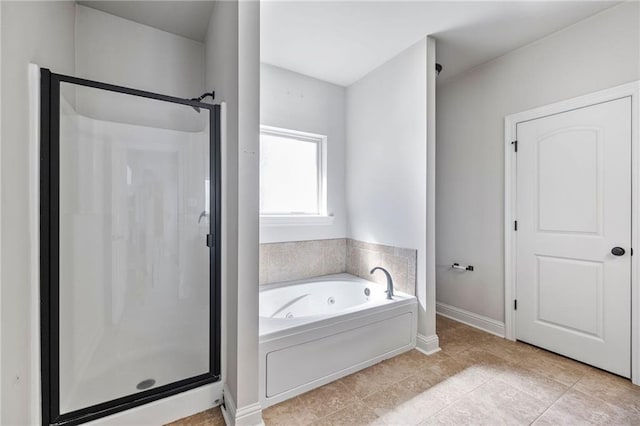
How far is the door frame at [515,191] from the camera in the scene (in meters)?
1.87

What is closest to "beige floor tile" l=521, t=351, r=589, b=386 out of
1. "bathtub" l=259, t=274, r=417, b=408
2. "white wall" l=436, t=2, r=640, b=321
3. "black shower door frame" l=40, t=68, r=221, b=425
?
"white wall" l=436, t=2, r=640, b=321

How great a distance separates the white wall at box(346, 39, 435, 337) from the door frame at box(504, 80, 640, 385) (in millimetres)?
809

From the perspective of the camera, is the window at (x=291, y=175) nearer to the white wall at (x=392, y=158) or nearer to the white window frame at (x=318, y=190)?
the white window frame at (x=318, y=190)

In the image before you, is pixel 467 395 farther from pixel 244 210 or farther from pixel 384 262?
pixel 244 210

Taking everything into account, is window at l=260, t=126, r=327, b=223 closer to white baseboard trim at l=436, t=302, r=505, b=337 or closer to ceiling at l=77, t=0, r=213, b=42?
ceiling at l=77, t=0, r=213, b=42

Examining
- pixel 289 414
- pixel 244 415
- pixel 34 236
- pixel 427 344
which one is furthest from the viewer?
pixel 427 344

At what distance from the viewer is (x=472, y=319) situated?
9.33ft

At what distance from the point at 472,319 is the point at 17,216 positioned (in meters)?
3.40

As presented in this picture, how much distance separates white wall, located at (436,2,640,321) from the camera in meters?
2.00

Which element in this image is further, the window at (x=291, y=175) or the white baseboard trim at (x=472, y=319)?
the window at (x=291, y=175)

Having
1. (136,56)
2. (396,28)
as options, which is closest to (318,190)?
(396,28)

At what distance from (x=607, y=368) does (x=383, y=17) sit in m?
2.99

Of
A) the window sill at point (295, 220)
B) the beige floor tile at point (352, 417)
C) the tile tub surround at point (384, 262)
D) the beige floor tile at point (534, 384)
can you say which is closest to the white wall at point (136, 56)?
the window sill at point (295, 220)

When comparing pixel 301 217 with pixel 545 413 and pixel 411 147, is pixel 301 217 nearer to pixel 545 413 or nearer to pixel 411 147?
pixel 411 147
